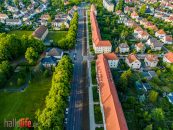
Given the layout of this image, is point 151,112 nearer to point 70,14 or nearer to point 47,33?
point 47,33

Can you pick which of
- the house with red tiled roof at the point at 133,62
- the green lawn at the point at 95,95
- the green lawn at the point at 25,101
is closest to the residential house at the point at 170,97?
the house with red tiled roof at the point at 133,62

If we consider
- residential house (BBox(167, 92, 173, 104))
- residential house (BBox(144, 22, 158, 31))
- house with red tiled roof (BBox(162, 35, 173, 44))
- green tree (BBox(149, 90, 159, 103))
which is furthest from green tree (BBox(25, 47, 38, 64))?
residential house (BBox(144, 22, 158, 31))

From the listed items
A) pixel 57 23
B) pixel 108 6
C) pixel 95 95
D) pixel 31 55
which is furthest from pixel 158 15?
pixel 95 95

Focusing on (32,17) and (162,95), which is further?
(32,17)

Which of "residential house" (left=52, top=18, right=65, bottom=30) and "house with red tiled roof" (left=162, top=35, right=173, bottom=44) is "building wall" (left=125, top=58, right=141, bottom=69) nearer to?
"house with red tiled roof" (left=162, top=35, right=173, bottom=44)

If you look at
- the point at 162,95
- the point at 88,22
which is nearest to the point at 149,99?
the point at 162,95

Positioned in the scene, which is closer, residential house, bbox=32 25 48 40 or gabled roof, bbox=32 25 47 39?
residential house, bbox=32 25 48 40

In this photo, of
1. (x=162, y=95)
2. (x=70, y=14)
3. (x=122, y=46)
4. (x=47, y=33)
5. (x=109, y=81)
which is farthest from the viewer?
(x=70, y=14)
